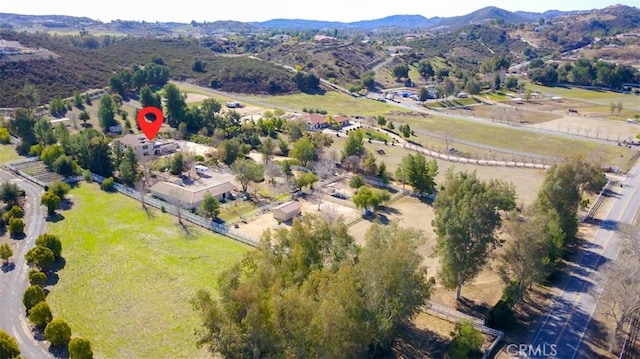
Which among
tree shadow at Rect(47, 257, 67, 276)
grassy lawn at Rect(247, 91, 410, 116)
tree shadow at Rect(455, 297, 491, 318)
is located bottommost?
tree shadow at Rect(47, 257, 67, 276)

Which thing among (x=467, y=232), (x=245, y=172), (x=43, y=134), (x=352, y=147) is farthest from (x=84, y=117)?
(x=467, y=232)

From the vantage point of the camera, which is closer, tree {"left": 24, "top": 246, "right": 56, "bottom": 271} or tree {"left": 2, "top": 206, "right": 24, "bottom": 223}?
tree {"left": 24, "top": 246, "right": 56, "bottom": 271}

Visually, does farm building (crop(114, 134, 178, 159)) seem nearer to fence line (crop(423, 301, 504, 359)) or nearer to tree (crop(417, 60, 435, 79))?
fence line (crop(423, 301, 504, 359))

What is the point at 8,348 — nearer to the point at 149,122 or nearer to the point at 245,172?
the point at 245,172

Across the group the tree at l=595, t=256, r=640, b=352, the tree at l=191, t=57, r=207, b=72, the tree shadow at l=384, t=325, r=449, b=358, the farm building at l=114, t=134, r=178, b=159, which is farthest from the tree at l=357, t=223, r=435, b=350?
the tree at l=191, t=57, r=207, b=72

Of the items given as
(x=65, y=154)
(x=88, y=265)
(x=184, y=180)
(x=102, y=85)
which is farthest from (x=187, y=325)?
(x=102, y=85)

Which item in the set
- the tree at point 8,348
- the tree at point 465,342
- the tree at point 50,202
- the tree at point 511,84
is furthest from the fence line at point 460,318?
the tree at point 511,84
